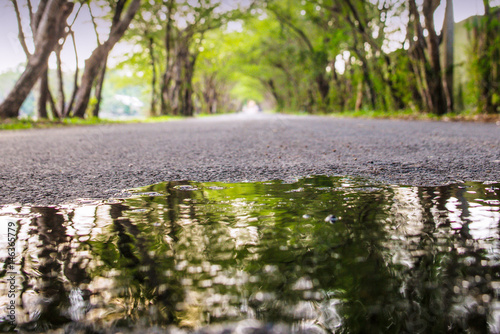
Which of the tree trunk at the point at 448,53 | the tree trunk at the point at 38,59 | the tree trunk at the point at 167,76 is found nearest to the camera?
the tree trunk at the point at 38,59

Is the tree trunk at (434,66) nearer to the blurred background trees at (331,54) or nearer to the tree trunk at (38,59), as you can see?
the blurred background trees at (331,54)

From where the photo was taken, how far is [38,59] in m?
9.74

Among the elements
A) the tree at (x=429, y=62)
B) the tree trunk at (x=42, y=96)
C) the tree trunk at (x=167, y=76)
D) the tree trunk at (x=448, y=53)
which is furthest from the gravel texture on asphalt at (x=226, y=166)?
the tree trunk at (x=167, y=76)

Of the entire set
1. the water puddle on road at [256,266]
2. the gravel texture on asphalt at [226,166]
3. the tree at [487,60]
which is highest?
the tree at [487,60]

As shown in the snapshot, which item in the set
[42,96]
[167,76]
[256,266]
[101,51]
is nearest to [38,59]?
[101,51]

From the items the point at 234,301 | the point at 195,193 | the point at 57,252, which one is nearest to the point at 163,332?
the point at 234,301

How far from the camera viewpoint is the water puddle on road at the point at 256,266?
0.84 metres

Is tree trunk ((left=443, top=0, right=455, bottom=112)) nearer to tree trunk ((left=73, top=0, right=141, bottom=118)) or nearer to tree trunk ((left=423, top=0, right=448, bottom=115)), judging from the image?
tree trunk ((left=423, top=0, right=448, bottom=115))

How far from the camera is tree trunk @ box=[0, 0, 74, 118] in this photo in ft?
31.4

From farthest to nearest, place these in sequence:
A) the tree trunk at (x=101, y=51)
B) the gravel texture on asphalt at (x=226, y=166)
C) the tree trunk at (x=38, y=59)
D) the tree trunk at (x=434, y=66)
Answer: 1. the tree trunk at (x=101, y=51)
2. the tree trunk at (x=434, y=66)
3. the tree trunk at (x=38, y=59)
4. the gravel texture on asphalt at (x=226, y=166)

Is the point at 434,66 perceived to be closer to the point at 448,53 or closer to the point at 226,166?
the point at 448,53

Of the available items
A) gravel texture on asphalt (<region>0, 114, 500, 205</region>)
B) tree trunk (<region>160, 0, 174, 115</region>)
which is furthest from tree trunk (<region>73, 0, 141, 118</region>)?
tree trunk (<region>160, 0, 174, 115</region>)

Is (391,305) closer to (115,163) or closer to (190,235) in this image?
(190,235)

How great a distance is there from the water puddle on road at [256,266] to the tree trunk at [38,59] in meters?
8.97
